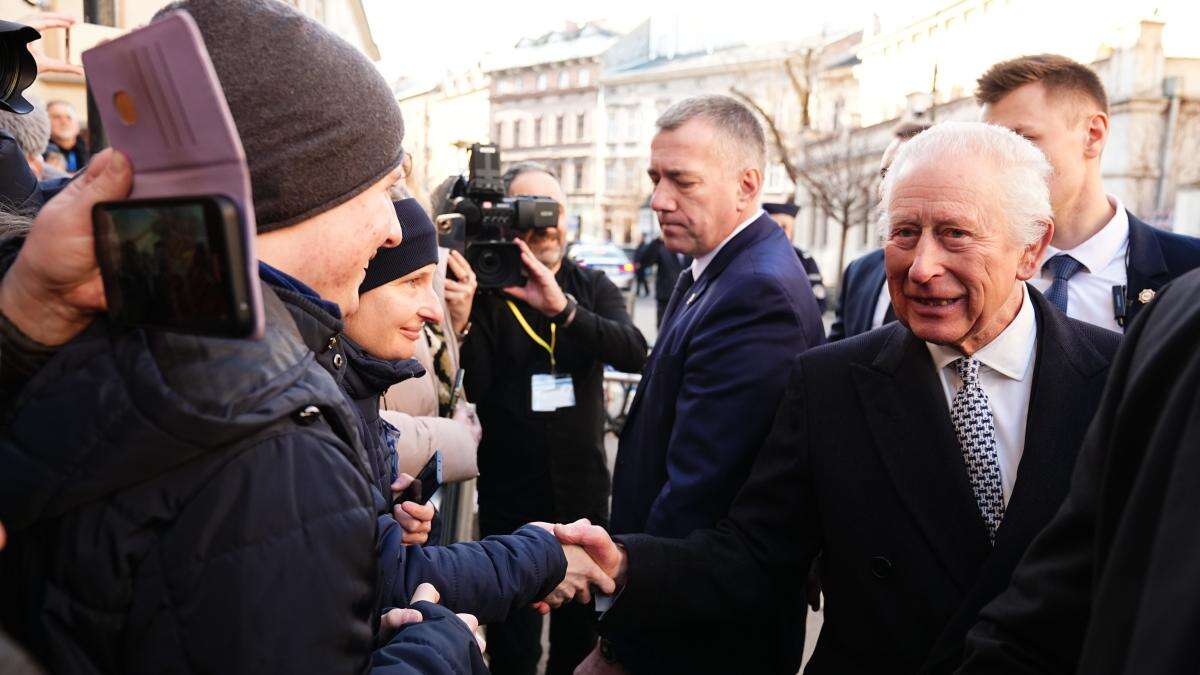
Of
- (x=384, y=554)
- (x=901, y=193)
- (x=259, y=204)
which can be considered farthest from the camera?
(x=901, y=193)

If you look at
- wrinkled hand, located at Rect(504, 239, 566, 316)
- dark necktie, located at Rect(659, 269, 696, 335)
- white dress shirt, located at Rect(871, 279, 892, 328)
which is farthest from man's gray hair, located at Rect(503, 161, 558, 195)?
white dress shirt, located at Rect(871, 279, 892, 328)

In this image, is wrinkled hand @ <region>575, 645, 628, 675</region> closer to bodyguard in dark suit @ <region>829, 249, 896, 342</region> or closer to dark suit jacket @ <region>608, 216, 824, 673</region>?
dark suit jacket @ <region>608, 216, 824, 673</region>

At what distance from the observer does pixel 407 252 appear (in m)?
2.39

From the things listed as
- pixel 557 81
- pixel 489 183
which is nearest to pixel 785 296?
pixel 489 183

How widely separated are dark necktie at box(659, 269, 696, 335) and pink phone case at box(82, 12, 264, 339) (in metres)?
2.31

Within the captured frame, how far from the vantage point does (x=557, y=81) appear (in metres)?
69.8

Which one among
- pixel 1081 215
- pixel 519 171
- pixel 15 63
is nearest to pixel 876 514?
pixel 1081 215

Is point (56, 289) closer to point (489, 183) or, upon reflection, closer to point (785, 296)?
point (785, 296)

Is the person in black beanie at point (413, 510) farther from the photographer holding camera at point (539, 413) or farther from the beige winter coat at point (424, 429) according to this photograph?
the photographer holding camera at point (539, 413)

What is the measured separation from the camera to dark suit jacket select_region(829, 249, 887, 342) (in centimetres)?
405

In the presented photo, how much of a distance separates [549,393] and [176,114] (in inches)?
125

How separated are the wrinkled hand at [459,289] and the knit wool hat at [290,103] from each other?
2.26 meters

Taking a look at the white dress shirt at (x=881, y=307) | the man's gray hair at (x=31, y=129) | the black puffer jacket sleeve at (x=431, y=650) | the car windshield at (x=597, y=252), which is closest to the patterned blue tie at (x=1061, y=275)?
the white dress shirt at (x=881, y=307)

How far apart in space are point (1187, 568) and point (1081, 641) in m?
0.54
